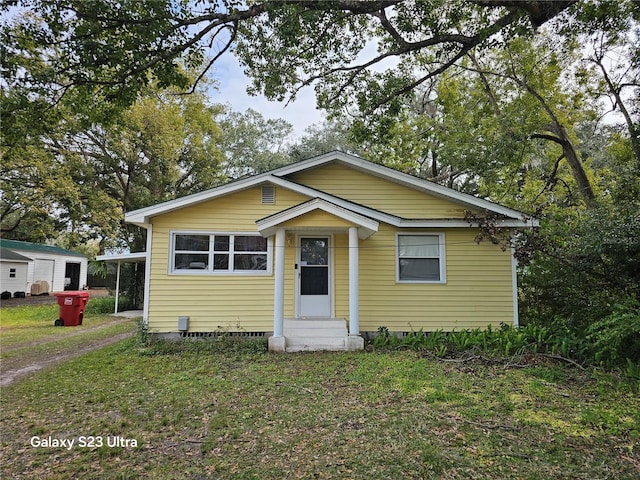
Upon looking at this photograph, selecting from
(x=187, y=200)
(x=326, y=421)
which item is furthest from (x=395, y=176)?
(x=326, y=421)

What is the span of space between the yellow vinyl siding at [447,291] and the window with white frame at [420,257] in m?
0.14

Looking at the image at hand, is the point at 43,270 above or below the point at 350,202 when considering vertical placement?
below

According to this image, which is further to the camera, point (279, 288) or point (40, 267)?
point (40, 267)

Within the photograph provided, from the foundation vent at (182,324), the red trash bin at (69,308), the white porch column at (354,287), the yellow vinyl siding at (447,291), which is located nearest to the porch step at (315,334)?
the white porch column at (354,287)

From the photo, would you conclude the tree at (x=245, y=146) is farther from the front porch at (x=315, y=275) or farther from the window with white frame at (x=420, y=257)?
the window with white frame at (x=420, y=257)

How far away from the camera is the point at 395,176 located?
8789mm

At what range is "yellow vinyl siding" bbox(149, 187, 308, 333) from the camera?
8.06 m

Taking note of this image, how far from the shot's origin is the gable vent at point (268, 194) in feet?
28.1

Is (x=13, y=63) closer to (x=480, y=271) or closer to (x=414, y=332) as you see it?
(x=414, y=332)

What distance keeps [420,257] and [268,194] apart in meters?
4.01

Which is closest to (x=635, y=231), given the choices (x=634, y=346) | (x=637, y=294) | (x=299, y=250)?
(x=637, y=294)

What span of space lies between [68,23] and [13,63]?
1160mm

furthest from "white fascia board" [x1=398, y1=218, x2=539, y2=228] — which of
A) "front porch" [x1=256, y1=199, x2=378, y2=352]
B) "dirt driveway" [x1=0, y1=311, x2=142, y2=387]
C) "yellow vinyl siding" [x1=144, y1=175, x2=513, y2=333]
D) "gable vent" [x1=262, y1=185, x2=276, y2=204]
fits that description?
"dirt driveway" [x1=0, y1=311, x2=142, y2=387]

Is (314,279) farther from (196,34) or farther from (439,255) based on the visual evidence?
(196,34)
